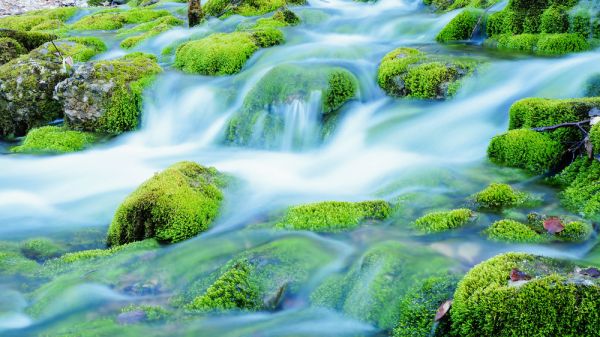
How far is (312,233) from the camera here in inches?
193

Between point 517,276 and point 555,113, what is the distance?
3394mm

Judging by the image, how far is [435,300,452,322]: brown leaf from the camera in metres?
3.28

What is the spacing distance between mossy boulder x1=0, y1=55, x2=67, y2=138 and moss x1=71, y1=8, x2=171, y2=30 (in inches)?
321

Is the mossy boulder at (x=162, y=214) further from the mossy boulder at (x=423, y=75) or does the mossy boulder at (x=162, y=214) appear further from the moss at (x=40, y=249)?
the mossy boulder at (x=423, y=75)

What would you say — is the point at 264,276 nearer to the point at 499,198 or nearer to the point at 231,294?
the point at 231,294

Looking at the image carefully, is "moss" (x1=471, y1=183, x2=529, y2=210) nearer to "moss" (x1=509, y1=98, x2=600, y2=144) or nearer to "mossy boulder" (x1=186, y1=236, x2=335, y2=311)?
"moss" (x1=509, y1=98, x2=600, y2=144)

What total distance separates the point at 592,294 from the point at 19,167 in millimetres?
8134

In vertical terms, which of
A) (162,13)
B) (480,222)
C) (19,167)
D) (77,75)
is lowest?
(19,167)

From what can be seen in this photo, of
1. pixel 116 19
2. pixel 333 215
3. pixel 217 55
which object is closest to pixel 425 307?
pixel 333 215

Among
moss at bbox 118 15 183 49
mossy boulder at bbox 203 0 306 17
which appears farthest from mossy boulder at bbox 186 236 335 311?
mossy boulder at bbox 203 0 306 17

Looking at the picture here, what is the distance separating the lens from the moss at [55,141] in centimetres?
876

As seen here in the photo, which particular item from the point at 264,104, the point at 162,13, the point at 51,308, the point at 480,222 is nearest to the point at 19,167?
the point at 264,104

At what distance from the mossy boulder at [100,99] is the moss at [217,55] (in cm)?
152

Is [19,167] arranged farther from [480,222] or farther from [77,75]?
[480,222]
